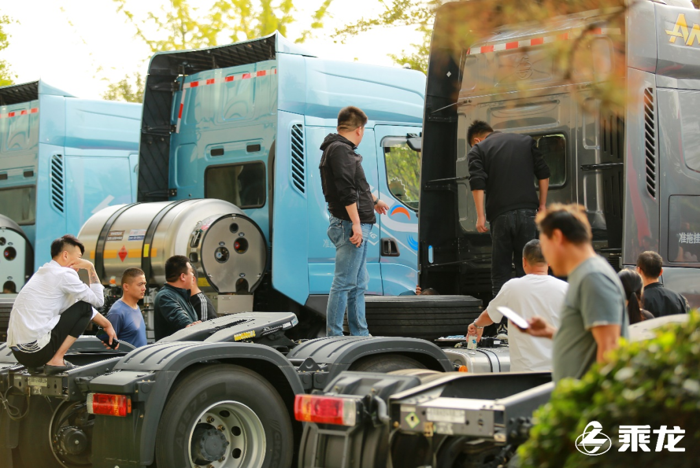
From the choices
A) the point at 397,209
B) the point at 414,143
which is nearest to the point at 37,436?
the point at 397,209

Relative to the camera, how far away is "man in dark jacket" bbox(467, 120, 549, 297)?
7.21 metres

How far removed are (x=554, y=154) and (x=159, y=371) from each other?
4018 millimetres

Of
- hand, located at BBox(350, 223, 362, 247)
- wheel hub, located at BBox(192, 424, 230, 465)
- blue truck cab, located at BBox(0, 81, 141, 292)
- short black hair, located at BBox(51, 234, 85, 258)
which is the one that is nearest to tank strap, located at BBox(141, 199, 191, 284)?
short black hair, located at BBox(51, 234, 85, 258)

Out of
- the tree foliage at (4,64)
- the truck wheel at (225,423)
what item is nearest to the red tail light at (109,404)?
the truck wheel at (225,423)

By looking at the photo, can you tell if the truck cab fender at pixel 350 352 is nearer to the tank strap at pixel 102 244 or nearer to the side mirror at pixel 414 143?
the tank strap at pixel 102 244

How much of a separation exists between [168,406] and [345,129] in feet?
9.54

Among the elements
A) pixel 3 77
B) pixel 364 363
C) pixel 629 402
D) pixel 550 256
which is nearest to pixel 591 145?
pixel 364 363

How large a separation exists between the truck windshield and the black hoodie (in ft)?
20.4

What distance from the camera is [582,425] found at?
2.72 m

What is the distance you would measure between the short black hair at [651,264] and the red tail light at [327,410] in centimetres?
322

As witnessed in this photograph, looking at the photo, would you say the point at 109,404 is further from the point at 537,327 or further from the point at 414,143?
the point at 414,143

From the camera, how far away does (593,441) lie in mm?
2803

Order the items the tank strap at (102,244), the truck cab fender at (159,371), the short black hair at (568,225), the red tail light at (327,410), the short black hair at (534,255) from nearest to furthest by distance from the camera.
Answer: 1. the short black hair at (568,225)
2. the red tail light at (327,410)
3. the truck cab fender at (159,371)
4. the short black hair at (534,255)
5. the tank strap at (102,244)

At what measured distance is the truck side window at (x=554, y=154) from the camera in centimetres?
769
